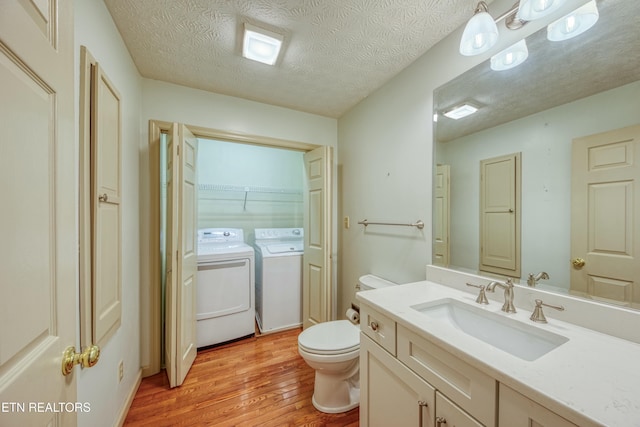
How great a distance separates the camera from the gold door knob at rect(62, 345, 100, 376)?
60 centimetres

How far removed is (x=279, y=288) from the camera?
2547 millimetres

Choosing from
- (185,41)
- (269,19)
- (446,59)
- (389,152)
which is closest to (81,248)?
(185,41)

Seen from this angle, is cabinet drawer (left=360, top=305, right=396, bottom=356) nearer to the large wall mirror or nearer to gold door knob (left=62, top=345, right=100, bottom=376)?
the large wall mirror

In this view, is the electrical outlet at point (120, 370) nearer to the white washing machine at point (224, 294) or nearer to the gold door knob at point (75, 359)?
the white washing machine at point (224, 294)

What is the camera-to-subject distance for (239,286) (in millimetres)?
2344

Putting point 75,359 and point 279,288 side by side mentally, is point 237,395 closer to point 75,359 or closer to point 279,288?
point 279,288

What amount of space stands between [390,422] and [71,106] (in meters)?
1.60

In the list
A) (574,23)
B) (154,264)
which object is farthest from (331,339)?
(574,23)

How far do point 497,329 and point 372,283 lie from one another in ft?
3.15

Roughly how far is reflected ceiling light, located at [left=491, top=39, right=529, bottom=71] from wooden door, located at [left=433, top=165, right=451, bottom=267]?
1.80 ft

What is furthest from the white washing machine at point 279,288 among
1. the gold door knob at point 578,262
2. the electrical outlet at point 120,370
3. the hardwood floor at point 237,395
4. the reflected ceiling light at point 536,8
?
the reflected ceiling light at point 536,8

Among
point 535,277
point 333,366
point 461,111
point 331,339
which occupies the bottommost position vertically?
point 333,366

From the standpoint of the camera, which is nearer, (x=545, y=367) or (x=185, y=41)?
(x=545, y=367)

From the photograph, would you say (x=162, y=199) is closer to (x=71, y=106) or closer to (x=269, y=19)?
(x=71, y=106)
